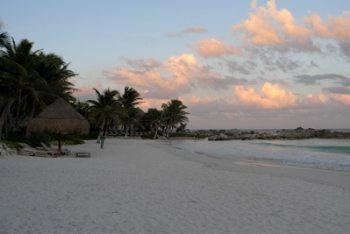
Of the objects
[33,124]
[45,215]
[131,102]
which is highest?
[131,102]

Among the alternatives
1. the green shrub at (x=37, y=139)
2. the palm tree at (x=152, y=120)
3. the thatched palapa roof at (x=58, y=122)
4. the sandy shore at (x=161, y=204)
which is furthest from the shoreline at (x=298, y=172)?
the palm tree at (x=152, y=120)

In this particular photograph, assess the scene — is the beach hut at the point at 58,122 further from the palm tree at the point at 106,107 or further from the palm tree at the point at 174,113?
the palm tree at the point at 174,113

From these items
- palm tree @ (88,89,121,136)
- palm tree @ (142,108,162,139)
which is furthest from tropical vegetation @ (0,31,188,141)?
palm tree @ (142,108,162,139)

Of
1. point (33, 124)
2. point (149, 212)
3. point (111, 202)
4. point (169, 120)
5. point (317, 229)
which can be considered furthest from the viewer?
point (169, 120)

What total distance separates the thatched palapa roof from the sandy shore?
9.07 meters

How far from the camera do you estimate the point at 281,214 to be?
23.2 feet

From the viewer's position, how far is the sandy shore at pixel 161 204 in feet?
19.6

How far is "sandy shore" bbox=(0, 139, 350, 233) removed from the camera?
5980mm

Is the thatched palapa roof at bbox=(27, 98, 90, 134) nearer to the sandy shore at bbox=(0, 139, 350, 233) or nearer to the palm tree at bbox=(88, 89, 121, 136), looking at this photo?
the sandy shore at bbox=(0, 139, 350, 233)

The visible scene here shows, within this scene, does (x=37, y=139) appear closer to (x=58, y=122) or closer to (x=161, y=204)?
(x=58, y=122)

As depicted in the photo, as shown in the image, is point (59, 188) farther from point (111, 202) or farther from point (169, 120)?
point (169, 120)

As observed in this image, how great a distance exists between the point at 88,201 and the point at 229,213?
9.72ft

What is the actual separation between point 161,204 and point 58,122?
49.0ft

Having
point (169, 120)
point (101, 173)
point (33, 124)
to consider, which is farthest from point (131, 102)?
point (101, 173)
